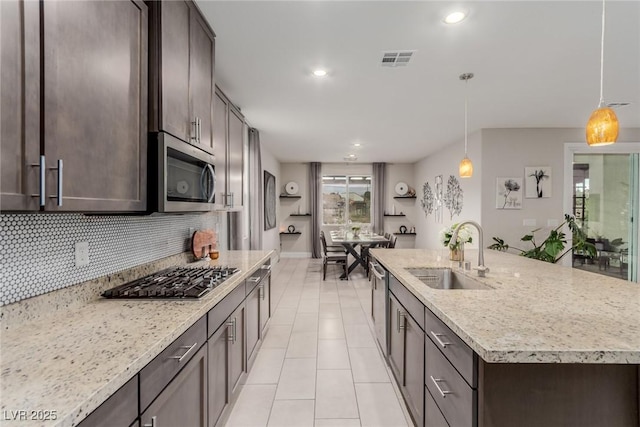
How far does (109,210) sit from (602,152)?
6661 mm

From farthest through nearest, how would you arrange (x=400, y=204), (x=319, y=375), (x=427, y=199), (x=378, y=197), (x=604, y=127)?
(x=400, y=204) → (x=378, y=197) → (x=427, y=199) → (x=319, y=375) → (x=604, y=127)

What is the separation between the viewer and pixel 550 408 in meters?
1.03

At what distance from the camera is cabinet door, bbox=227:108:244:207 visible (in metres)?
2.81

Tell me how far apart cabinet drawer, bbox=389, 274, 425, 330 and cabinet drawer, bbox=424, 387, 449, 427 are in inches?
13.2

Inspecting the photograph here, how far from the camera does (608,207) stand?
5098 mm

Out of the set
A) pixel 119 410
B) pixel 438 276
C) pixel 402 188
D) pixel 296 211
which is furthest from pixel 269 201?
pixel 119 410

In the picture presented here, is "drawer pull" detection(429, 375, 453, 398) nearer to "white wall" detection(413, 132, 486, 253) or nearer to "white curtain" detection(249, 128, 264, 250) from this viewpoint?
"white wall" detection(413, 132, 486, 253)

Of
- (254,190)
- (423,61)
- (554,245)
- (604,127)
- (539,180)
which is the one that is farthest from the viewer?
(539,180)

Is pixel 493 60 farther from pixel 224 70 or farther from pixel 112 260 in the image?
pixel 112 260

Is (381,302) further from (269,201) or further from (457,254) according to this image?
(269,201)

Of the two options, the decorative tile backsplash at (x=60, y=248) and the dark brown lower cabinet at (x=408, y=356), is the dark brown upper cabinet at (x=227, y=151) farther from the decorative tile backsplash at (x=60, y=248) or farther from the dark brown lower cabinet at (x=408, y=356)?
the dark brown lower cabinet at (x=408, y=356)

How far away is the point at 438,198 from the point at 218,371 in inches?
236

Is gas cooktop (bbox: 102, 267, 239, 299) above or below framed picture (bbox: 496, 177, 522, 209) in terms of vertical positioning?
below

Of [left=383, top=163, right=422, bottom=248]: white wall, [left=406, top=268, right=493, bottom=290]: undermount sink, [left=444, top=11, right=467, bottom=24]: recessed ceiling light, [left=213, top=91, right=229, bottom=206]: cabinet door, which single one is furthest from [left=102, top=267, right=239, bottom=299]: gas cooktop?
[left=383, top=163, right=422, bottom=248]: white wall
